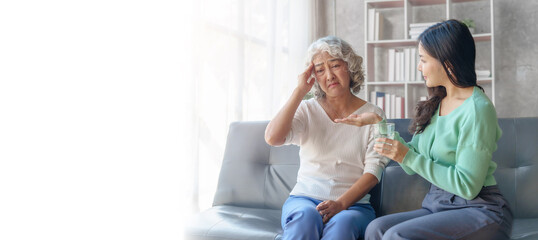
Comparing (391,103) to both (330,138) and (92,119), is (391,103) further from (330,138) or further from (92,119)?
(92,119)

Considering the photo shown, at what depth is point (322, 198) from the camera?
6.22 feet

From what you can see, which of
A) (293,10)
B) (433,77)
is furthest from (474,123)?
(293,10)

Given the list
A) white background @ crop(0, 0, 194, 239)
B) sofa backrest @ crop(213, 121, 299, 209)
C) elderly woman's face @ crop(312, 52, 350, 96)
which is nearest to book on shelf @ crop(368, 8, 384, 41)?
white background @ crop(0, 0, 194, 239)

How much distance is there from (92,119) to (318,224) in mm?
961

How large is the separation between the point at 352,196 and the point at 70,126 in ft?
3.55

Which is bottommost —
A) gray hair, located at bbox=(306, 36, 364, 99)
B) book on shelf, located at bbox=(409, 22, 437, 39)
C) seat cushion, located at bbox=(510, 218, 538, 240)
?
seat cushion, located at bbox=(510, 218, 538, 240)

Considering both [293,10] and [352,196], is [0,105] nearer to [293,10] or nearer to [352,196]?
[352,196]

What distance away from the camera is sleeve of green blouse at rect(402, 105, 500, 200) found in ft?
5.01

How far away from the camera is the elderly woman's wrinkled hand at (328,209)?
5.81 ft

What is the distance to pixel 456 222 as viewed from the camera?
1.50 m

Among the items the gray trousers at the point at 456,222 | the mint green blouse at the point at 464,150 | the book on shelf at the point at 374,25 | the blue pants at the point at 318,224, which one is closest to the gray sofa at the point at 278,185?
the blue pants at the point at 318,224

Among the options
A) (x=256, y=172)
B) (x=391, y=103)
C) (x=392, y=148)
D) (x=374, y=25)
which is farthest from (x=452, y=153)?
(x=374, y=25)

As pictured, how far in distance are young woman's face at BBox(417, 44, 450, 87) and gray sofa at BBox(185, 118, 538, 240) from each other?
457 mm

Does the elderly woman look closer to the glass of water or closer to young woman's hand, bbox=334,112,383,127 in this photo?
young woman's hand, bbox=334,112,383,127
